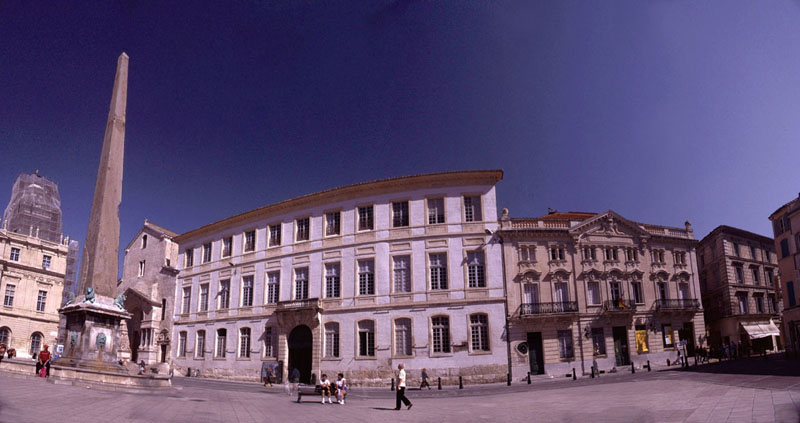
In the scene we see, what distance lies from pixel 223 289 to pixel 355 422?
27686mm

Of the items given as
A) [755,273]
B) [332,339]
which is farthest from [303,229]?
[755,273]

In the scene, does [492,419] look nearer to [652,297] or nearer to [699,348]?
[652,297]

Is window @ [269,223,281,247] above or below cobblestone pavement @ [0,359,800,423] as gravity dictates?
above

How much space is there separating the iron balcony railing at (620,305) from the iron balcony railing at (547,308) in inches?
93.7

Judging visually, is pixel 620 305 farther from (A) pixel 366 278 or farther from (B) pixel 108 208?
(B) pixel 108 208

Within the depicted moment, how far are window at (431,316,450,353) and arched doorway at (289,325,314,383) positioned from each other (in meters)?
8.43

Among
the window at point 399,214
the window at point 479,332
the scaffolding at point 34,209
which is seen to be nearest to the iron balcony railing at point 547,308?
the window at point 479,332

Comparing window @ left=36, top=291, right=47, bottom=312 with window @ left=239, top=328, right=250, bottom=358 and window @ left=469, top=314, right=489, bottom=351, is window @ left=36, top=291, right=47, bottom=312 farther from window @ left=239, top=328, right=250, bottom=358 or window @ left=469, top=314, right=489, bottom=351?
window @ left=469, top=314, right=489, bottom=351

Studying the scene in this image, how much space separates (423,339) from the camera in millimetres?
29625

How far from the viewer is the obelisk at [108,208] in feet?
65.5

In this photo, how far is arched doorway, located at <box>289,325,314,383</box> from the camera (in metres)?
32.5

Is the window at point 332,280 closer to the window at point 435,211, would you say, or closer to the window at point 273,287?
the window at point 273,287

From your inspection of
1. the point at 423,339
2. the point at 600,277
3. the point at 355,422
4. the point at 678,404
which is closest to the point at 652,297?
the point at 600,277

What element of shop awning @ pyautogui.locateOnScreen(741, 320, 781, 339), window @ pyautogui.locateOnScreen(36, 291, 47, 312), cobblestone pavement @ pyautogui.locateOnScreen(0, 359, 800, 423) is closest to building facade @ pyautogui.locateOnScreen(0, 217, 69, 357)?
window @ pyautogui.locateOnScreen(36, 291, 47, 312)
